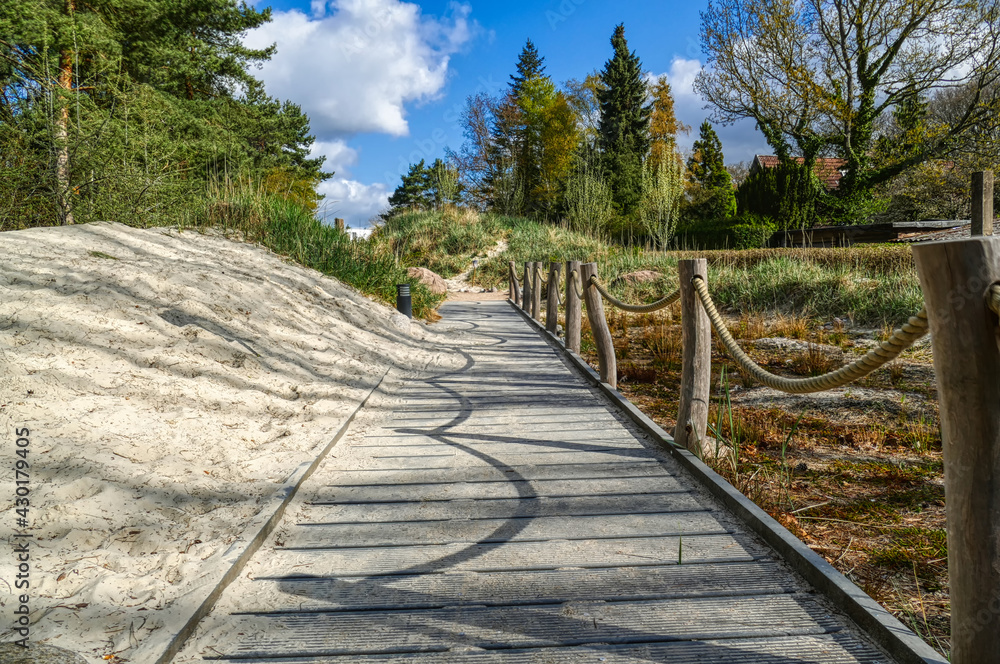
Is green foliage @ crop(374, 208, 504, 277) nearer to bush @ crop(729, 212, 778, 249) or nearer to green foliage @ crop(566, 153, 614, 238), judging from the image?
green foliage @ crop(566, 153, 614, 238)

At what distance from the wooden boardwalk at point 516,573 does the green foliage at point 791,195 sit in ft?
67.9

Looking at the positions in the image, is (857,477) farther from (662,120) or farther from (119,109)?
(662,120)

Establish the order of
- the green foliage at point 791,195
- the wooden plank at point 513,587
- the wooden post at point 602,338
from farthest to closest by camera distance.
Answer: the green foliage at point 791,195 → the wooden post at point 602,338 → the wooden plank at point 513,587

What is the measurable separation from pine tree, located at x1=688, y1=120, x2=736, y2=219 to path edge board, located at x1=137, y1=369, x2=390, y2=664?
2738cm

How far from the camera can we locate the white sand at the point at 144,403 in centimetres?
171

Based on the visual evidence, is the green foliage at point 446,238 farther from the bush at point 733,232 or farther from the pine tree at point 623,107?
the pine tree at point 623,107

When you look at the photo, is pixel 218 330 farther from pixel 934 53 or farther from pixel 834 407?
pixel 934 53

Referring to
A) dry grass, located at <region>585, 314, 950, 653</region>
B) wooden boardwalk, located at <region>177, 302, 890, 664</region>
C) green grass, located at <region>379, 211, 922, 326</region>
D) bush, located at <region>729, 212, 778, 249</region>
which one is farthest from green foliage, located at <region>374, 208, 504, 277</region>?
wooden boardwalk, located at <region>177, 302, 890, 664</region>

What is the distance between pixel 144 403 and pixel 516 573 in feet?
7.69

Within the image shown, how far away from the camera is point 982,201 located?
19.6ft

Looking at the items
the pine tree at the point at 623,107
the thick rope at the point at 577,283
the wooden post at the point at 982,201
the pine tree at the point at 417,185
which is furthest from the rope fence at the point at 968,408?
the pine tree at the point at 417,185

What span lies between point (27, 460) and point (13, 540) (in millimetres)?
511

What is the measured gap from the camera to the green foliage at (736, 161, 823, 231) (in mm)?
20328

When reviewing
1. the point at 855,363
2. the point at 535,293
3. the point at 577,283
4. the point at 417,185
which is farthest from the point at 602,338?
the point at 417,185
